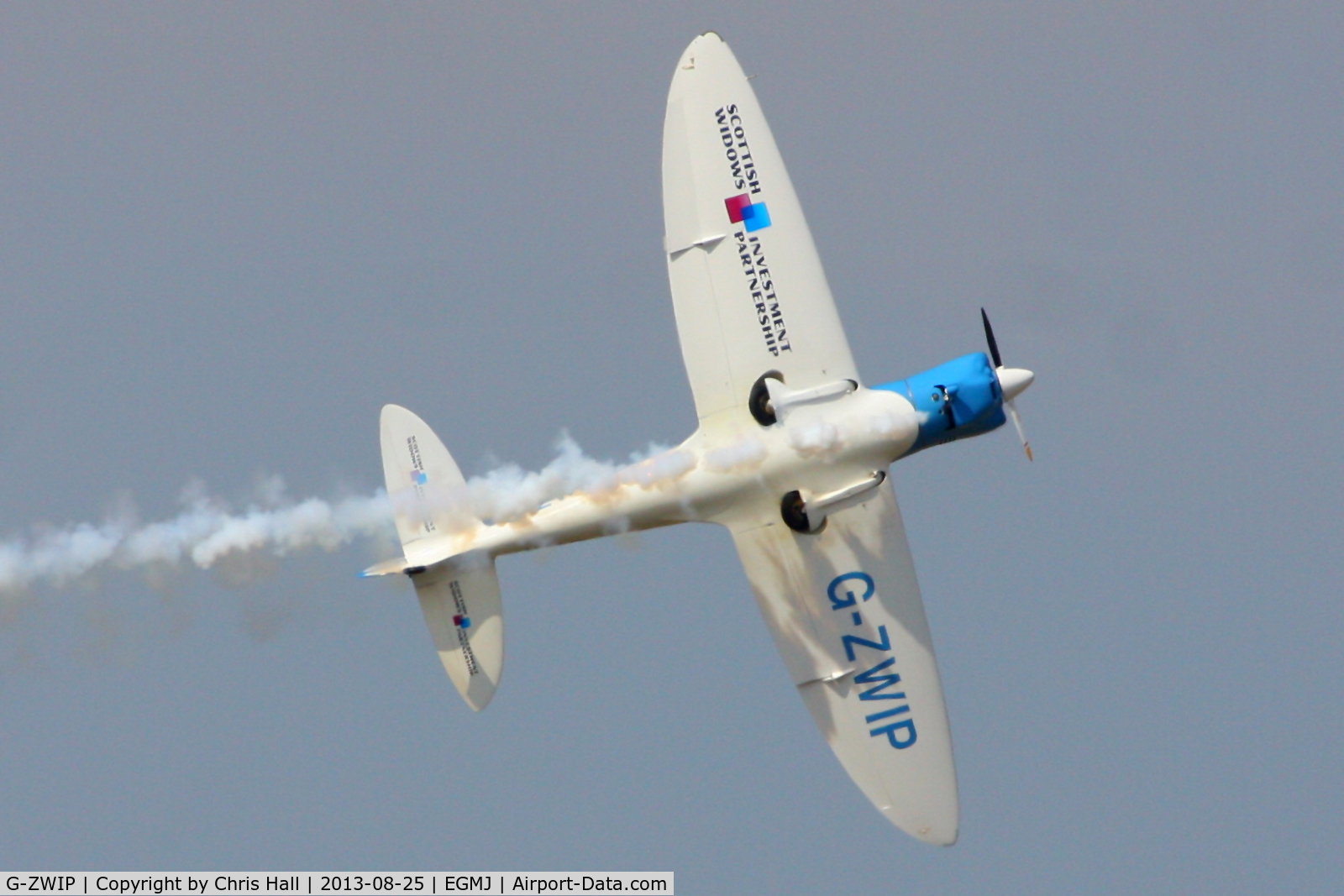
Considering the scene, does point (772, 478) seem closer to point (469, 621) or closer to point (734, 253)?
point (734, 253)

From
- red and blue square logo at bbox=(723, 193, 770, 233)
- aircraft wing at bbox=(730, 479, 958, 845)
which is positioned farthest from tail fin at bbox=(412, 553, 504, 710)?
red and blue square logo at bbox=(723, 193, 770, 233)

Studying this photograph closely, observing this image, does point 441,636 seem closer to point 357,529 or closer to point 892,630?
point 357,529

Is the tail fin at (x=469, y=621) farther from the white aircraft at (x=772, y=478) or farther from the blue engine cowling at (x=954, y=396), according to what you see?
the blue engine cowling at (x=954, y=396)

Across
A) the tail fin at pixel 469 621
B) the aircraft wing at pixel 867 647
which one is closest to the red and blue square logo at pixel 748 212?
the aircraft wing at pixel 867 647

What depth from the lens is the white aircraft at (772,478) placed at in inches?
857

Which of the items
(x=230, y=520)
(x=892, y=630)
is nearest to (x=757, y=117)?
(x=892, y=630)

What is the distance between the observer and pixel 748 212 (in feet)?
74.3


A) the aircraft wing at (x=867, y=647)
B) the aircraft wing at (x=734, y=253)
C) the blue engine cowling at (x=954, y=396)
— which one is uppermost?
the aircraft wing at (x=734, y=253)

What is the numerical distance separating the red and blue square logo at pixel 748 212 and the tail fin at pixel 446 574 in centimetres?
483

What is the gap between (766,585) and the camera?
22641 mm

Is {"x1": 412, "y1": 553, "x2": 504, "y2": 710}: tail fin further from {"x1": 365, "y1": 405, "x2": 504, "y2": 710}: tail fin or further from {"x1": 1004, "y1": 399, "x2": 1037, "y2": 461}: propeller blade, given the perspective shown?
{"x1": 1004, "y1": 399, "x2": 1037, "y2": 461}: propeller blade

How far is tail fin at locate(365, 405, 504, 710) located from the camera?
2203 cm

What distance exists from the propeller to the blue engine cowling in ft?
0.40

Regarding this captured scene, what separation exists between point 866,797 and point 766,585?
3.15 m
